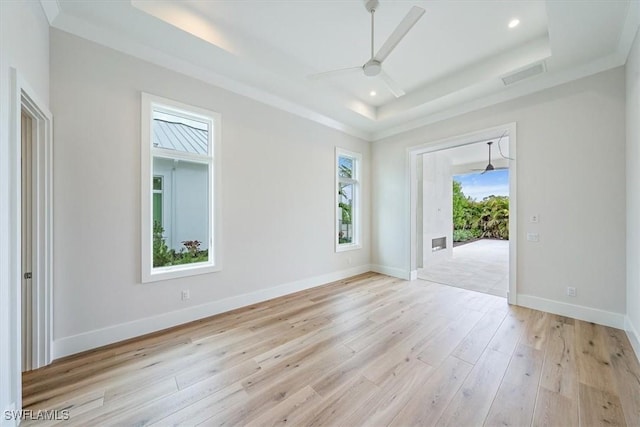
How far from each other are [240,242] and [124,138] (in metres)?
1.73

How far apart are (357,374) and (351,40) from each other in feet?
11.5

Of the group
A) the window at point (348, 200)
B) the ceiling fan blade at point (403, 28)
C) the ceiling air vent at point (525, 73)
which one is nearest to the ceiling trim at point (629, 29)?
the ceiling air vent at point (525, 73)

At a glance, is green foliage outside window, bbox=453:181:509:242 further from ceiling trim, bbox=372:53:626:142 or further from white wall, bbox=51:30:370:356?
white wall, bbox=51:30:370:356

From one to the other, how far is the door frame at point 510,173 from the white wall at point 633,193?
1.01 m

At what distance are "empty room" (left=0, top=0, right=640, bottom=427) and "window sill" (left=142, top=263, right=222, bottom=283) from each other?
0.07ft

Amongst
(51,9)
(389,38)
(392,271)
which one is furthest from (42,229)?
(392,271)

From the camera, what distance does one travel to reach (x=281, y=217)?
151 inches

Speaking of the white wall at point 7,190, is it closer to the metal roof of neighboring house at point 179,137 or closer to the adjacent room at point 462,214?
the metal roof of neighboring house at point 179,137

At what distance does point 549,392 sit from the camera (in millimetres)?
1755

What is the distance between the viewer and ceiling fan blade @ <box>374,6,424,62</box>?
6.25ft

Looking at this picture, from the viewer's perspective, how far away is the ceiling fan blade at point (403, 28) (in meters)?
1.91

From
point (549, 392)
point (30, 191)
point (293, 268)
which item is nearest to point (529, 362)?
point (549, 392)

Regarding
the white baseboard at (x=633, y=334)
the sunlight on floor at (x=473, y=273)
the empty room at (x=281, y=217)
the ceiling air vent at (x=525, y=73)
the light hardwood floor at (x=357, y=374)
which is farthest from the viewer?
the sunlight on floor at (x=473, y=273)

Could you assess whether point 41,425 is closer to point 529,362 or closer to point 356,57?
point 529,362
